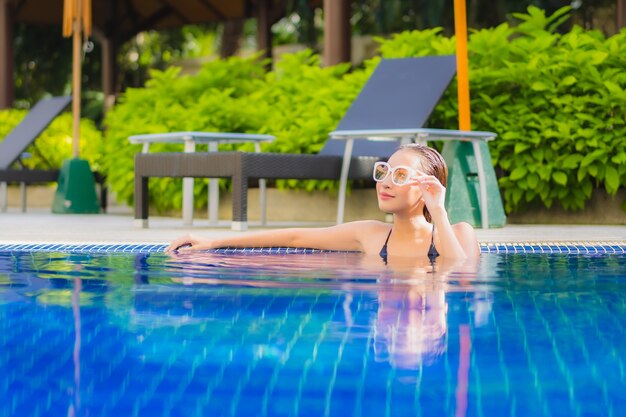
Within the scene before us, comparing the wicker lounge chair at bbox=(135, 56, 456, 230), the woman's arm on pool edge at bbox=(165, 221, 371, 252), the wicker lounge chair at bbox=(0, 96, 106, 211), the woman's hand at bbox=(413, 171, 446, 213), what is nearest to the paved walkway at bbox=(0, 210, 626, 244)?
the wicker lounge chair at bbox=(135, 56, 456, 230)

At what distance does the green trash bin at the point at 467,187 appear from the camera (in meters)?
7.40

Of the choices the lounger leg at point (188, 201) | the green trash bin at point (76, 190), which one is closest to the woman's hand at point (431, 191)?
the lounger leg at point (188, 201)

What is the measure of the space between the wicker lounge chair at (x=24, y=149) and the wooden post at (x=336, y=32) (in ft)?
9.92

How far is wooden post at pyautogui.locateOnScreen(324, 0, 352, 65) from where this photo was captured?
37.0 ft

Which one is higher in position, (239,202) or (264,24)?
(264,24)

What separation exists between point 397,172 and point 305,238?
3.52ft

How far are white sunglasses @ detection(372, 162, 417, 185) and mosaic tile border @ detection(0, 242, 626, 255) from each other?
4.13 ft

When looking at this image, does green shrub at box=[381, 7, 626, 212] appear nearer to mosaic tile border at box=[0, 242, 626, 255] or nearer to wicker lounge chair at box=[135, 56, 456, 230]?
wicker lounge chair at box=[135, 56, 456, 230]

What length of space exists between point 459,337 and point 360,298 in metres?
0.84

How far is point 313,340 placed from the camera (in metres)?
2.78

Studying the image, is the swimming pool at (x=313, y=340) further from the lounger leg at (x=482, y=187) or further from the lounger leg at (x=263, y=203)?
the lounger leg at (x=263, y=203)

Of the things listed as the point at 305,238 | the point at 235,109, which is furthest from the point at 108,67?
the point at 305,238

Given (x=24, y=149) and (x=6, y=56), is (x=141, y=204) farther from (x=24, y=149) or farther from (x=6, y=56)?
(x=6, y=56)

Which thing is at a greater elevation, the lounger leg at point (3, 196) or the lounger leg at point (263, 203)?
the lounger leg at point (3, 196)
